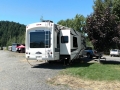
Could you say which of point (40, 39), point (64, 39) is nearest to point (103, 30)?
point (64, 39)

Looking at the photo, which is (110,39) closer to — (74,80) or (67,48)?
(67,48)

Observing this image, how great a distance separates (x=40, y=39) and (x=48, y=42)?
0.77 m

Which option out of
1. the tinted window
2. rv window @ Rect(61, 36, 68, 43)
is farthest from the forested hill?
the tinted window

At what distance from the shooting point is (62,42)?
1811cm

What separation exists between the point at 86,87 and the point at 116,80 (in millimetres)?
2231

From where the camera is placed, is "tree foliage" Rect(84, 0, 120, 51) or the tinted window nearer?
the tinted window

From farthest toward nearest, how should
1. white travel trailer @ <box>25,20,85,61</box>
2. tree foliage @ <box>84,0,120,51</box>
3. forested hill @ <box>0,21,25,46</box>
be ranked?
forested hill @ <box>0,21,25,46</box> → tree foliage @ <box>84,0,120,51</box> → white travel trailer @ <box>25,20,85,61</box>

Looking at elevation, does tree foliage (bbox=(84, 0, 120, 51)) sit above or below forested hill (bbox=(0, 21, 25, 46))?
below

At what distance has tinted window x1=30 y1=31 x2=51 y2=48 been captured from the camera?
1681 cm

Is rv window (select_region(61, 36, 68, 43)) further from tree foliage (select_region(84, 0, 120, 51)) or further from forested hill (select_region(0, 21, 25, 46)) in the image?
forested hill (select_region(0, 21, 25, 46))

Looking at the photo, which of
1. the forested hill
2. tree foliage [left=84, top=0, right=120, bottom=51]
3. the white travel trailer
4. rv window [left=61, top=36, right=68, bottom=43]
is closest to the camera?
the white travel trailer

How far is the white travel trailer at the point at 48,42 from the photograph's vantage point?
1672 cm

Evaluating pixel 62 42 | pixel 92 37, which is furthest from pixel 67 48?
pixel 92 37

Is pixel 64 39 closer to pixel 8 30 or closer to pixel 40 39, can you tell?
pixel 40 39
